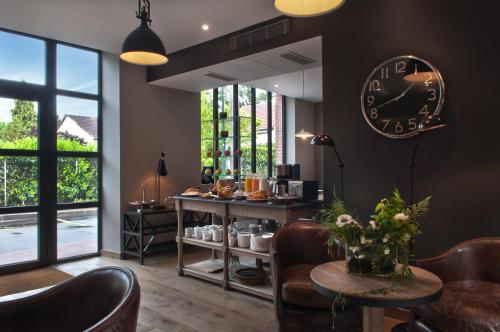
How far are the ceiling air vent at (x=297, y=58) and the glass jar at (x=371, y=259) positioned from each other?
111 inches

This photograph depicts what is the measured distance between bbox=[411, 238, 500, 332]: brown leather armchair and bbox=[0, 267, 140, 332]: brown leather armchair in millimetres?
1745

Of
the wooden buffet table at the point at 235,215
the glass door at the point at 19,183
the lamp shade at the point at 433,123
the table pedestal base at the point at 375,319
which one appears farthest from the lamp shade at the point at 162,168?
the table pedestal base at the point at 375,319

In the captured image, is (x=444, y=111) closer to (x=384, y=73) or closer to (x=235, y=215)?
(x=384, y=73)

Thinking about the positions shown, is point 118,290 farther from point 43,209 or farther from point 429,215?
point 43,209

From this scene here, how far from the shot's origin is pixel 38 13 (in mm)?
3979

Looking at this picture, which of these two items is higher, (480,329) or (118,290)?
(118,290)

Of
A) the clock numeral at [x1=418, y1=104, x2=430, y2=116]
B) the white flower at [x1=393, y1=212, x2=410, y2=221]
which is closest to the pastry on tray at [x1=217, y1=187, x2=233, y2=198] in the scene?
the clock numeral at [x1=418, y1=104, x2=430, y2=116]

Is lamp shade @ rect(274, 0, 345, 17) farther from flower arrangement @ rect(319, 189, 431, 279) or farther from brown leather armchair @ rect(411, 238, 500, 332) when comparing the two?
brown leather armchair @ rect(411, 238, 500, 332)

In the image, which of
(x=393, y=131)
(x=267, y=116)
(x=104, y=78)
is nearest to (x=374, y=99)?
(x=393, y=131)

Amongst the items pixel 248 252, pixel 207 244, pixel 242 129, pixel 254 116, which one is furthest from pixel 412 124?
pixel 254 116

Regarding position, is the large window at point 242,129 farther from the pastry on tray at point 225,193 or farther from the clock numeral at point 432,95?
the clock numeral at point 432,95

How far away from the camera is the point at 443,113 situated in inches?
113

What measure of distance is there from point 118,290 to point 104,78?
15.1ft

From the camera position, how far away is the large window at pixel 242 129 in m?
6.38
